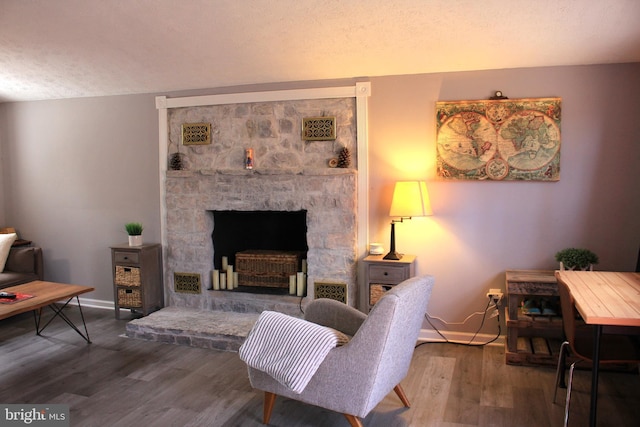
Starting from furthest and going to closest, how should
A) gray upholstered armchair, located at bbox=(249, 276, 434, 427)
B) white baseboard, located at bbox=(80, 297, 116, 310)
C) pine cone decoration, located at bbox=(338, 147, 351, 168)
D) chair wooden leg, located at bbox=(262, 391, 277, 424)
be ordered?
white baseboard, located at bbox=(80, 297, 116, 310)
pine cone decoration, located at bbox=(338, 147, 351, 168)
chair wooden leg, located at bbox=(262, 391, 277, 424)
gray upholstered armchair, located at bbox=(249, 276, 434, 427)

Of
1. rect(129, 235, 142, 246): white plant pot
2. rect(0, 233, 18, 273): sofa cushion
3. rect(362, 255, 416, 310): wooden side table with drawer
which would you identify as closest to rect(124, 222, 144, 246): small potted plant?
rect(129, 235, 142, 246): white plant pot

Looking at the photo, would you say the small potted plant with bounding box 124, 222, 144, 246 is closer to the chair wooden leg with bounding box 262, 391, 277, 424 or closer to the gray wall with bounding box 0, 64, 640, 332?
the gray wall with bounding box 0, 64, 640, 332

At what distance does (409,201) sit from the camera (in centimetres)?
375

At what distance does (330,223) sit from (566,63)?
219cm

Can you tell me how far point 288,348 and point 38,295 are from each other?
7.82ft

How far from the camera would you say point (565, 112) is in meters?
3.67

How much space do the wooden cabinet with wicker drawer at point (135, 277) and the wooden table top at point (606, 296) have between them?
3486 mm

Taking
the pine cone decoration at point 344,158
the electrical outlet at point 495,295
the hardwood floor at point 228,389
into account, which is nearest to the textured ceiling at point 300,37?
the pine cone decoration at point 344,158

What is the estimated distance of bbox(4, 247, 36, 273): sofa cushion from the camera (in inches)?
191

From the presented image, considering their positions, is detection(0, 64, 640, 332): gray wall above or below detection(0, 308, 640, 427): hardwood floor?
above

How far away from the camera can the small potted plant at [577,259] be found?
3.46 m

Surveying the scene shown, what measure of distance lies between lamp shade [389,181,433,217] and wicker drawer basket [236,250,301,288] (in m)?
1.15

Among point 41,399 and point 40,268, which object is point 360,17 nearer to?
point 41,399

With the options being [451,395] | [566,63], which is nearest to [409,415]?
[451,395]
